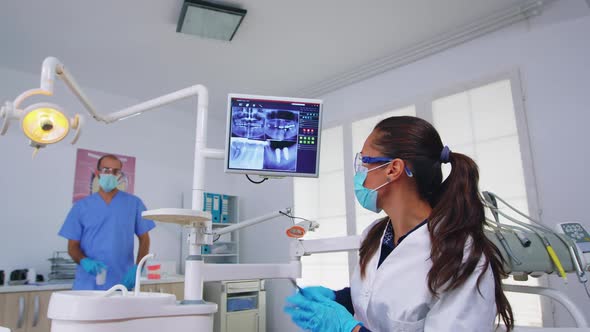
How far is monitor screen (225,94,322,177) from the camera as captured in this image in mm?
1370

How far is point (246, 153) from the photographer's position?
1372 millimetres

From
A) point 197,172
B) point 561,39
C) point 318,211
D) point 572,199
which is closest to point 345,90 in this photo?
point 318,211

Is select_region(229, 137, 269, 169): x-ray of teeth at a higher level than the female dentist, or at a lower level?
higher

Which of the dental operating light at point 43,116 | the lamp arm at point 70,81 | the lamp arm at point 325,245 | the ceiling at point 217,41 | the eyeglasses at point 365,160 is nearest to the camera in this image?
the dental operating light at point 43,116

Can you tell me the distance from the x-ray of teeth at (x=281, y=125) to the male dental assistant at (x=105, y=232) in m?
1.69

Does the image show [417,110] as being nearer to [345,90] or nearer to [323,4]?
[345,90]

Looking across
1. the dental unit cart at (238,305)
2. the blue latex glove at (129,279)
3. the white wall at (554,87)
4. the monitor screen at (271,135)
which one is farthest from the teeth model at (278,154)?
the dental unit cart at (238,305)

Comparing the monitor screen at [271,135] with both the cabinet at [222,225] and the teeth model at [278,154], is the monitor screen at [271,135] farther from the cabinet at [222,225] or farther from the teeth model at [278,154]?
the cabinet at [222,225]

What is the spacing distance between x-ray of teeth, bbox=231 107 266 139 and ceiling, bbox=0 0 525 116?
5.68 ft

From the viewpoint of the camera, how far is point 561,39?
2.85m

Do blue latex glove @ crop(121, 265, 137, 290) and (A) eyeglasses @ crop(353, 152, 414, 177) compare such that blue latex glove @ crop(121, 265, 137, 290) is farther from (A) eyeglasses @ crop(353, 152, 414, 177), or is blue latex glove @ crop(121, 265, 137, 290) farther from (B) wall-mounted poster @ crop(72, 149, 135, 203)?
(A) eyeglasses @ crop(353, 152, 414, 177)

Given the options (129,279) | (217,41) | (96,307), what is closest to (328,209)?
(217,41)

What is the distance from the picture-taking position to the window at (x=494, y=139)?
284 centimetres

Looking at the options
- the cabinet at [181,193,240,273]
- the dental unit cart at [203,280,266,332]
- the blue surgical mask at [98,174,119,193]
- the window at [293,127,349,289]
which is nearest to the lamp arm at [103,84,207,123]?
the blue surgical mask at [98,174,119,193]
